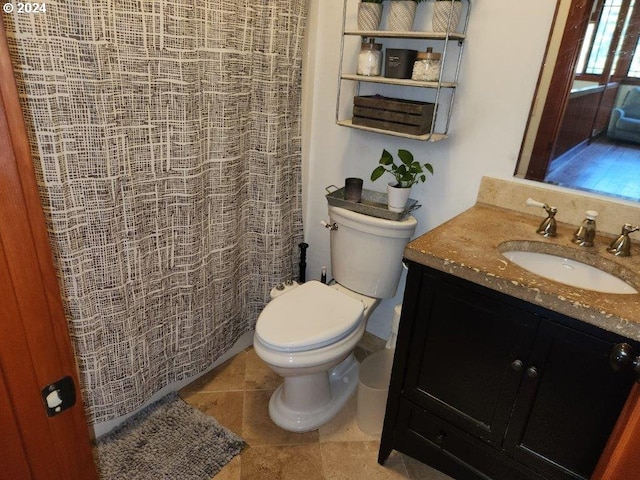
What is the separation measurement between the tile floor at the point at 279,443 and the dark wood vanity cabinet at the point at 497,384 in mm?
234

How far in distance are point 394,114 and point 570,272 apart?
84 centimetres

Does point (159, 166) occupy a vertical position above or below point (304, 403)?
above

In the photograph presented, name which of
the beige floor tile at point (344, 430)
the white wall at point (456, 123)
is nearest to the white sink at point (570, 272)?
the white wall at point (456, 123)

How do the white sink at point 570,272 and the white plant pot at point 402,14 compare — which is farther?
the white plant pot at point 402,14

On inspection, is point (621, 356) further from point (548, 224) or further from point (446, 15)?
point (446, 15)

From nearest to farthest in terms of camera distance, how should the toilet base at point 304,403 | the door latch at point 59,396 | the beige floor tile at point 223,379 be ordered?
the door latch at point 59,396, the toilet base at point 304,403, the beige floor tile at point 223,379

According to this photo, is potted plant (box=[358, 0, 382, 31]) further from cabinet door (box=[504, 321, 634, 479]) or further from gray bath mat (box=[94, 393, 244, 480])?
gray bath mat (box=[94, 393, 244, 480])

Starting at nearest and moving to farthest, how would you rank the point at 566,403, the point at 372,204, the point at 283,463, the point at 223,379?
1. the point at 566,403
2. the point at 283,463
3. the point at 372,204
4. the point at 223,379

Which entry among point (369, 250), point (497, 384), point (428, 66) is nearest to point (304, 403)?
point (369, 250)

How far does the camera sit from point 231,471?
5.18 feet

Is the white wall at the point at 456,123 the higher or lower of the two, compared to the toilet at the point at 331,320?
higher

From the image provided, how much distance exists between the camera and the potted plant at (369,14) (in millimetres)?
1655

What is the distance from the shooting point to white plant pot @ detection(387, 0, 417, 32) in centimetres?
159

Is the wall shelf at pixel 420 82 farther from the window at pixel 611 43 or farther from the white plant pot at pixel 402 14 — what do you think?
the window at pixel 611 43
